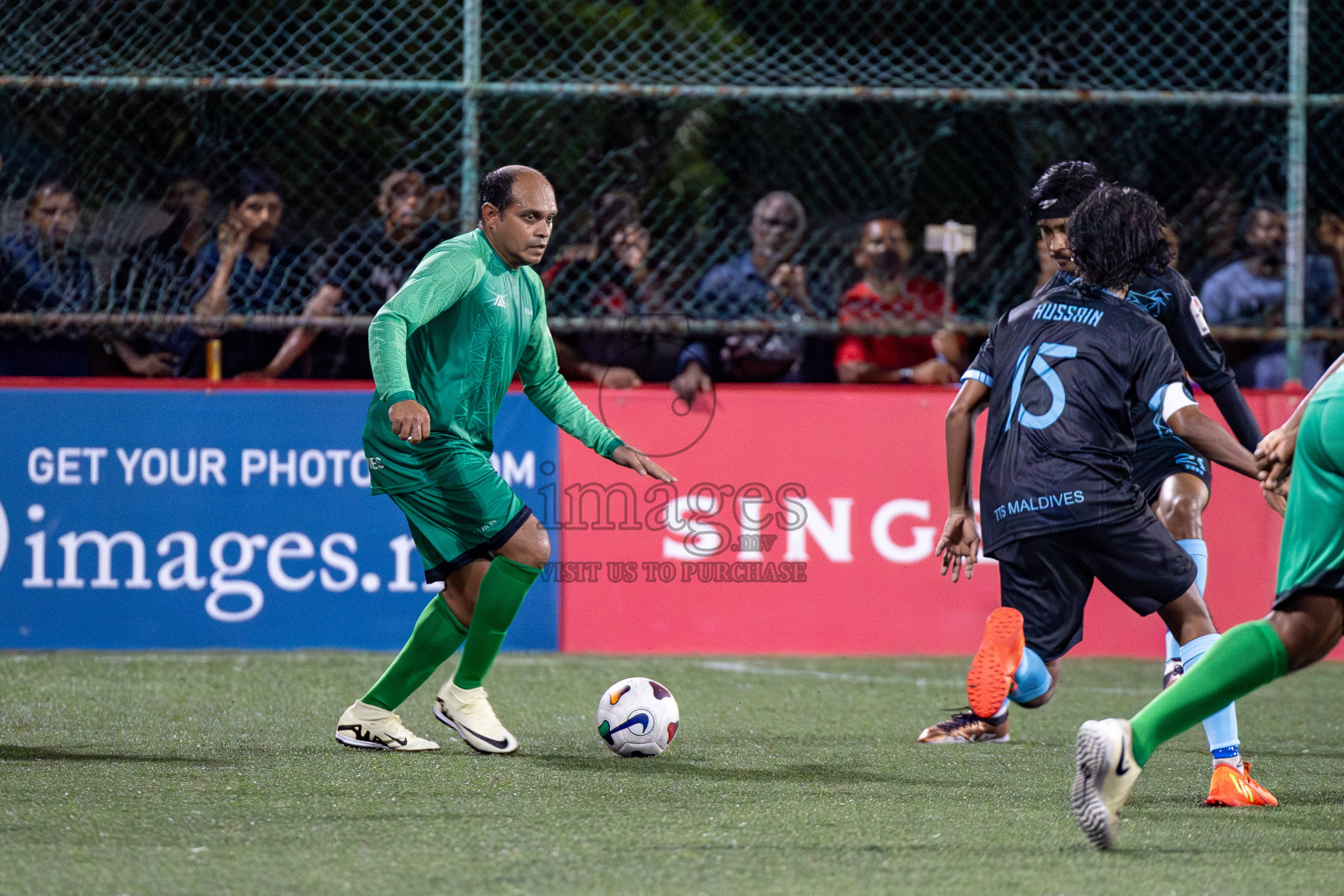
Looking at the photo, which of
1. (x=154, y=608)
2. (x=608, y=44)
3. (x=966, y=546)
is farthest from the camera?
(x=608, y=44)

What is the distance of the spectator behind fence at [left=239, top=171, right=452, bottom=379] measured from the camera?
7.61 meters

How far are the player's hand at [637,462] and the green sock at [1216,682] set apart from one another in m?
1.79

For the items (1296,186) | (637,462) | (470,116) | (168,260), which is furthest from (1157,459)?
(168,260)

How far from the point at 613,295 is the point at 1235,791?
13.8ft

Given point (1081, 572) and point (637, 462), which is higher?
point (637, 462)

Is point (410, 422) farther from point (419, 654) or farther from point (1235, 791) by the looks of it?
point (1235, 791)

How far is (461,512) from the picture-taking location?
4902 millimetres

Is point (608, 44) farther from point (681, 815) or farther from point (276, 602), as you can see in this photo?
point (681, 815)

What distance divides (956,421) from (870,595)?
3.22 meters

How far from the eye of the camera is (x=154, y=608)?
7414 mm

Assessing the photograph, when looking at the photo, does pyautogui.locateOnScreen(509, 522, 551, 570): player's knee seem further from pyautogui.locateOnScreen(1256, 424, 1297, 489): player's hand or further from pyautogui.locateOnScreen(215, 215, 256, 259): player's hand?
pyautogui.locateOnScreen(215, 215, 256, 259): player's hand

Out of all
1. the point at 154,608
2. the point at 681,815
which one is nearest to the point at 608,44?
the point at 154,608

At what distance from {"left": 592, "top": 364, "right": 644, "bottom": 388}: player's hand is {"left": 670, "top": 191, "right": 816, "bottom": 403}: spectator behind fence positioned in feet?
0.68

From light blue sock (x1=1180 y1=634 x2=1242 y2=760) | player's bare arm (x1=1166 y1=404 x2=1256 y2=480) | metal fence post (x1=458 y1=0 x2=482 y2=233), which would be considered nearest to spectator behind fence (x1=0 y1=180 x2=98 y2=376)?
metal fence post (x1=458 y1=0 x2=482 y2=233)
